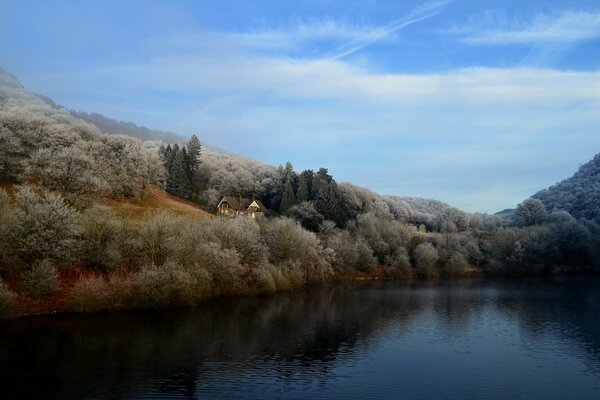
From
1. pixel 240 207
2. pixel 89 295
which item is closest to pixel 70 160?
pixel 89 295

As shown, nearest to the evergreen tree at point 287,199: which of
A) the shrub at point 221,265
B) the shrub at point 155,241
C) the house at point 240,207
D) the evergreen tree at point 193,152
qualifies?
the house at point 240,207

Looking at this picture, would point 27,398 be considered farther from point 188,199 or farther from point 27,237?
point 188,199

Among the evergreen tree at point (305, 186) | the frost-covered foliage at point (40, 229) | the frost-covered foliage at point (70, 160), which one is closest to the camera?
the frost-covered foliage at point (40, 229)

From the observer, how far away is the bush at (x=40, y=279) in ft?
157

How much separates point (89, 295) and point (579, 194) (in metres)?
151

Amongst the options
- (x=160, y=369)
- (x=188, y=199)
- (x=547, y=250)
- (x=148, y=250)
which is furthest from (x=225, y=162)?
(x=160, y=369)

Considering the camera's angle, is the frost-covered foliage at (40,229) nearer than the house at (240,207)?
Yes

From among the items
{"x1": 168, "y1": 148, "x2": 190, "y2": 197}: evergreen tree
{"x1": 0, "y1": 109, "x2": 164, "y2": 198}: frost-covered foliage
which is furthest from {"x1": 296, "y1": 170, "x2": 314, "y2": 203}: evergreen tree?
{"x1": 0, "y1": 109, "x2": 164, "y2": 198}: frost-covered foliage

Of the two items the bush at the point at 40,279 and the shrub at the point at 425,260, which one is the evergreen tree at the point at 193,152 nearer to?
the shrub at the point at 425,260

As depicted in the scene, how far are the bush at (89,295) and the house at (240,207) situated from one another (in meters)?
73.2

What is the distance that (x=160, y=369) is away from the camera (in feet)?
106

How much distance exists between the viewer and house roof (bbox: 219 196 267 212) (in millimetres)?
130875

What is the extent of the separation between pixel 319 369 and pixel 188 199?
99.7 meters

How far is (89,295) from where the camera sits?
165ft
